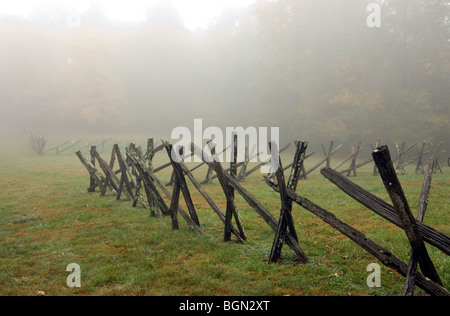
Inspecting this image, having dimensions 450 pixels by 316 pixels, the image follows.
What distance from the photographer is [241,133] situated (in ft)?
148

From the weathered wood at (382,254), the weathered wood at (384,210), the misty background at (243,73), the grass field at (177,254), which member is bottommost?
the grass field at (177,254)

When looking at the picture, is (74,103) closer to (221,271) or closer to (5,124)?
(5,124)

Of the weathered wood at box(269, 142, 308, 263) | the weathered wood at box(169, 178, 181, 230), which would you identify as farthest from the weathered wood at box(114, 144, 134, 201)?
the weathered wood at box(269, 142, 308, 263)

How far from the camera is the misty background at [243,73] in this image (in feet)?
103

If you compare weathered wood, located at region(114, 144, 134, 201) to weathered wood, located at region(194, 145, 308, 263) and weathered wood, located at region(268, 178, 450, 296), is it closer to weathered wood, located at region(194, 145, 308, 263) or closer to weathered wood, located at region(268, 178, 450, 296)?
weathered wood, located at region(194, 145, 308, 263)

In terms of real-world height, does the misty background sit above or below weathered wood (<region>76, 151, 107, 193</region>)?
above

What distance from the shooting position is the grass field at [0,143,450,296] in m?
4.58

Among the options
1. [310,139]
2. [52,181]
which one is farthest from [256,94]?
[52,181]

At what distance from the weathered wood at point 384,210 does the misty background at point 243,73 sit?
28.2 metres

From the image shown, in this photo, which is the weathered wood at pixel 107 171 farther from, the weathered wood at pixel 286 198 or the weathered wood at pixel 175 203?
the weathered wood at pixel 286 198

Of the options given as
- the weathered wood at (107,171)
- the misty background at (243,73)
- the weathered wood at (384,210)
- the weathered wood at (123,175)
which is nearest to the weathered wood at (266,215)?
the weathered wood at (384,210)

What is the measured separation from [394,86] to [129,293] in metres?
36.2

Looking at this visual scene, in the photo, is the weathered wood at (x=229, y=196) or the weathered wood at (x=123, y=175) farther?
the weathered wood at (x=123, y=175)

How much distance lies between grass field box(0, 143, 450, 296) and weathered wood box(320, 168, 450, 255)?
1.17m
